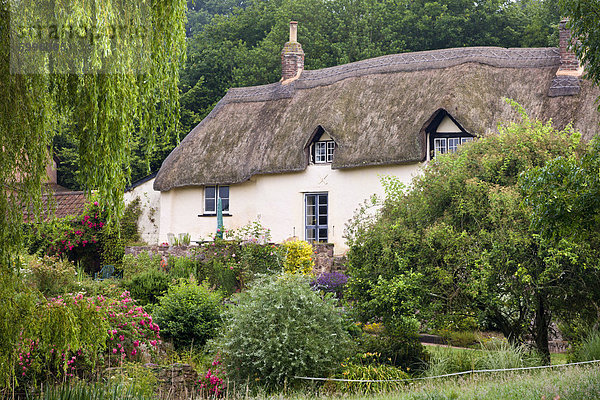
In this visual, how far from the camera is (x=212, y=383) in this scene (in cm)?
1153

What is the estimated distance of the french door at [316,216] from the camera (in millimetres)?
23898

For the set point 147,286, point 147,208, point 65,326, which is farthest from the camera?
point 147,208

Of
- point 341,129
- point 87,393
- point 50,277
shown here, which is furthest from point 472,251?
point 341,129

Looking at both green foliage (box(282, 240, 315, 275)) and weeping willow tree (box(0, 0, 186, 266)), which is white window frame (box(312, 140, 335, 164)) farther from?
weeping willow tree (box(0, 0, 186, 266))

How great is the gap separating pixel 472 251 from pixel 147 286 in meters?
7.26

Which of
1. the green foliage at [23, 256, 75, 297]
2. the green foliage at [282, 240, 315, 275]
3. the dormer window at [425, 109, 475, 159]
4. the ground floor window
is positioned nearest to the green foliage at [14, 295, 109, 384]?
the green foliage at [23, 256, 75, 297]

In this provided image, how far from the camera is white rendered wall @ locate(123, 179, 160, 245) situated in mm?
26192

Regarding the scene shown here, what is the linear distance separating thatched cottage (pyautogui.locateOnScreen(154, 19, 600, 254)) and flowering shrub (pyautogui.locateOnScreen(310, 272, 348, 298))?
5.09 m

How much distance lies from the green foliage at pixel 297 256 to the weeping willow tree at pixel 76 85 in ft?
35.9

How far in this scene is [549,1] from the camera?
33281mm

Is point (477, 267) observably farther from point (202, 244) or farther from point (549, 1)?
point (549, 1)

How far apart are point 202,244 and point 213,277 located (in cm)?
185

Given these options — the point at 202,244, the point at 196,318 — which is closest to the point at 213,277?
the point at 202,244

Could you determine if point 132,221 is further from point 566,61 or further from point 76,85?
point 76,85
